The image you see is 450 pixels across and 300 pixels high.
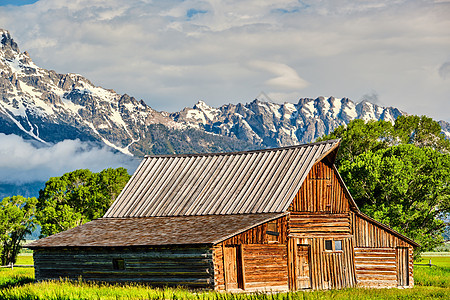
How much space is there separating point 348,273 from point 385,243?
3201 mm

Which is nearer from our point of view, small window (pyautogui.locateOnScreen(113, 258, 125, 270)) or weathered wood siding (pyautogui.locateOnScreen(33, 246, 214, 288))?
weathered wood siding (pyautogui.locateOnScreen(33, 246, 214, 288))

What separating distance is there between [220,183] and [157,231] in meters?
6.53

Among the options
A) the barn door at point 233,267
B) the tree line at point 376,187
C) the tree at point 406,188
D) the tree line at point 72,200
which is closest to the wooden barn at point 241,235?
the barn door at point 233,267

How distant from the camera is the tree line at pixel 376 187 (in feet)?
158

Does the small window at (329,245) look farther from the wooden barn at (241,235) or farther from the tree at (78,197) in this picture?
the tree at (78,197)

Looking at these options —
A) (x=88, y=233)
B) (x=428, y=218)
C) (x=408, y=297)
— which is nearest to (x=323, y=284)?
(x=408, y=297)

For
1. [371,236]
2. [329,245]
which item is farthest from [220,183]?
[371,236]

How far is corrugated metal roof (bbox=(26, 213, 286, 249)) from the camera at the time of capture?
104 ft

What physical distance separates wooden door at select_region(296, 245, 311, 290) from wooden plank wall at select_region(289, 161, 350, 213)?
88.5 inches

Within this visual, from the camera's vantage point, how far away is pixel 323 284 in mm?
36125

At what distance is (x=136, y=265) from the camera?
110 feet

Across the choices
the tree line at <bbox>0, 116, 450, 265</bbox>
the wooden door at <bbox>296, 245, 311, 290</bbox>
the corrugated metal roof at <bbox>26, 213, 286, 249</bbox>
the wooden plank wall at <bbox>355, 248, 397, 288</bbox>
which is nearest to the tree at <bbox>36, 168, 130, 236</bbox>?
the tree line at <bbox>0, 116, 450, 265</bbox>

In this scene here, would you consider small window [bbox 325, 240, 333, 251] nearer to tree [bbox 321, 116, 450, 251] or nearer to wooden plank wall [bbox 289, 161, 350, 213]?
wooden plank wall [bbox 289, 161, 350, 213]

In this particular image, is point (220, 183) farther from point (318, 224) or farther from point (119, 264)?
point (119, 264)
